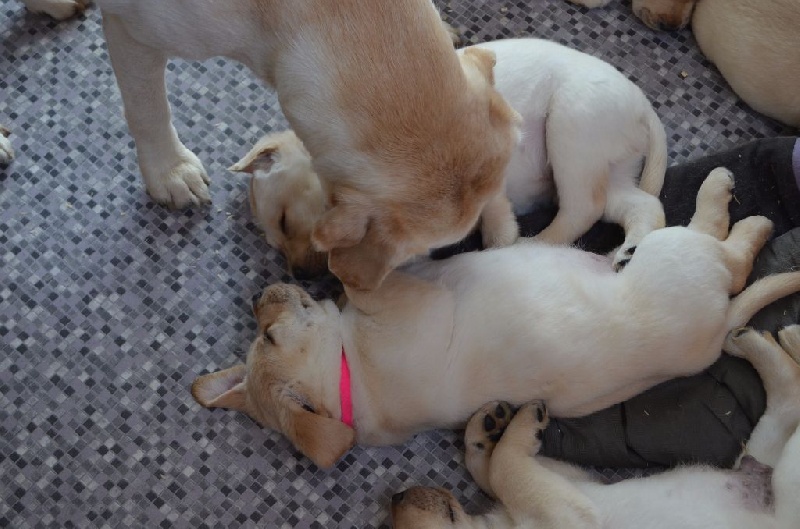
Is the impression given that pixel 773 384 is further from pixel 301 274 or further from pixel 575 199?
pixel 301 274

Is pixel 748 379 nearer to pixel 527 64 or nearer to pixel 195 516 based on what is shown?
pixel 527 64

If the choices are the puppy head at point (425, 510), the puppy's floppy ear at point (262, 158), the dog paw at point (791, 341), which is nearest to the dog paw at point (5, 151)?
the puppy's floppy ear at point (262, 158)

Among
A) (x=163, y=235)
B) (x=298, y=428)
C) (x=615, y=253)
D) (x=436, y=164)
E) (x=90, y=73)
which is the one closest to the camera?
(x=436, y=164)

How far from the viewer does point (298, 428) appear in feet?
6.99

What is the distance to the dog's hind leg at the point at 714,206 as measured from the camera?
247 centimetres

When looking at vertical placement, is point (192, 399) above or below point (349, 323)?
below

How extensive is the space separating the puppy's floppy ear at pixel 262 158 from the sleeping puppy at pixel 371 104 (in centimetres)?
50

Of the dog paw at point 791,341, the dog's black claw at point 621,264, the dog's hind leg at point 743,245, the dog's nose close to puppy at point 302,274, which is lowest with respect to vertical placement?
the dog's nose close to puppy at point 302,274

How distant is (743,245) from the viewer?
7.86 ft

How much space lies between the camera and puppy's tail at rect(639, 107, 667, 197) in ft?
8.25

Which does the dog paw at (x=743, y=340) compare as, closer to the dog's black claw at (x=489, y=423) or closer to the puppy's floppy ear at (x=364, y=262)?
the dog's black claw at (x=489, y=423)

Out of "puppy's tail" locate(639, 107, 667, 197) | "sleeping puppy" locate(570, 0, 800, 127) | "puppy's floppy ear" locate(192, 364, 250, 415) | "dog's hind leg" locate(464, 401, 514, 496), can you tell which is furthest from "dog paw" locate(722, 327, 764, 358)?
"puppy's floppy ear" locate(192, 364, 250, 415)

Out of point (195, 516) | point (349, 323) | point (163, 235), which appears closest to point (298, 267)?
point (349, 323)

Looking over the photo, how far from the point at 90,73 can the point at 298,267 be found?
3.40 feet
